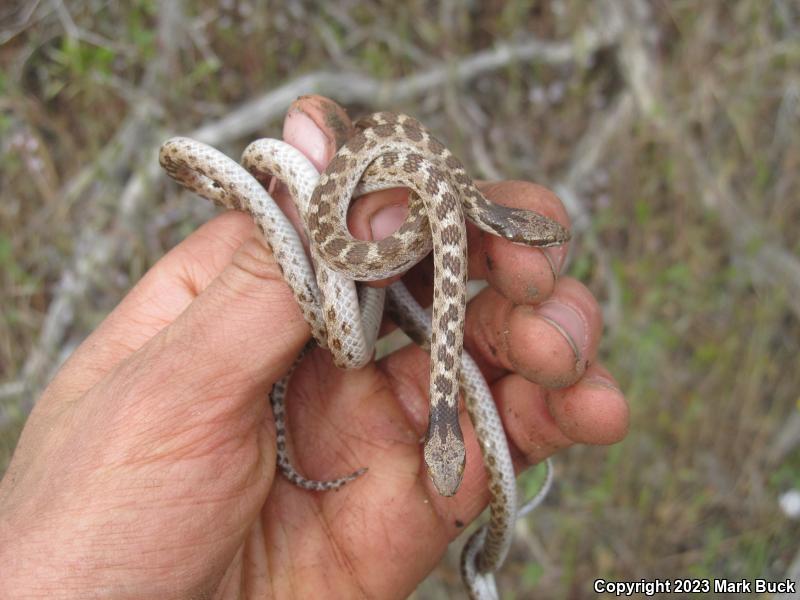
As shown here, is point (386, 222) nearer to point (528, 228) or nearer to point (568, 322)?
point (528, 228)

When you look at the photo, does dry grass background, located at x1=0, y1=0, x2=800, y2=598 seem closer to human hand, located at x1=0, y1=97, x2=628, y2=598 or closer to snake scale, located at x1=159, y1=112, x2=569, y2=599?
human hand, located at x1=0, y1=97, x2=628, y2=598

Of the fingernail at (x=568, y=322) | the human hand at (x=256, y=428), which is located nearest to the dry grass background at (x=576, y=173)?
the human hand at (x=256, y=428)

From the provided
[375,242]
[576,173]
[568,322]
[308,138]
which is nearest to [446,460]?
[568,322]

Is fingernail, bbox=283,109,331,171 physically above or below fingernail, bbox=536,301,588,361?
above

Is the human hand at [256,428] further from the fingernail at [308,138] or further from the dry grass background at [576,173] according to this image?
the dry grass background at [576,173]

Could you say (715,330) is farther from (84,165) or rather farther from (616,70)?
(84,165)

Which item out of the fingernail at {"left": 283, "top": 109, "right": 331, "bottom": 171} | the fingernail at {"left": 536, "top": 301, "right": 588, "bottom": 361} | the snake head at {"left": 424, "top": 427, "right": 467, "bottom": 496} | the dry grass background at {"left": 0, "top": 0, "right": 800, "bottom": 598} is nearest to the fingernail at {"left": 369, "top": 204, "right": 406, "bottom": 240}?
the fingernail at {"left": 283, "top": 109, "right": 331, "bottom": 171}

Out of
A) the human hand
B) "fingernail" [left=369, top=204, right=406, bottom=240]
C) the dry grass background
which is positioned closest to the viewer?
the human hand
